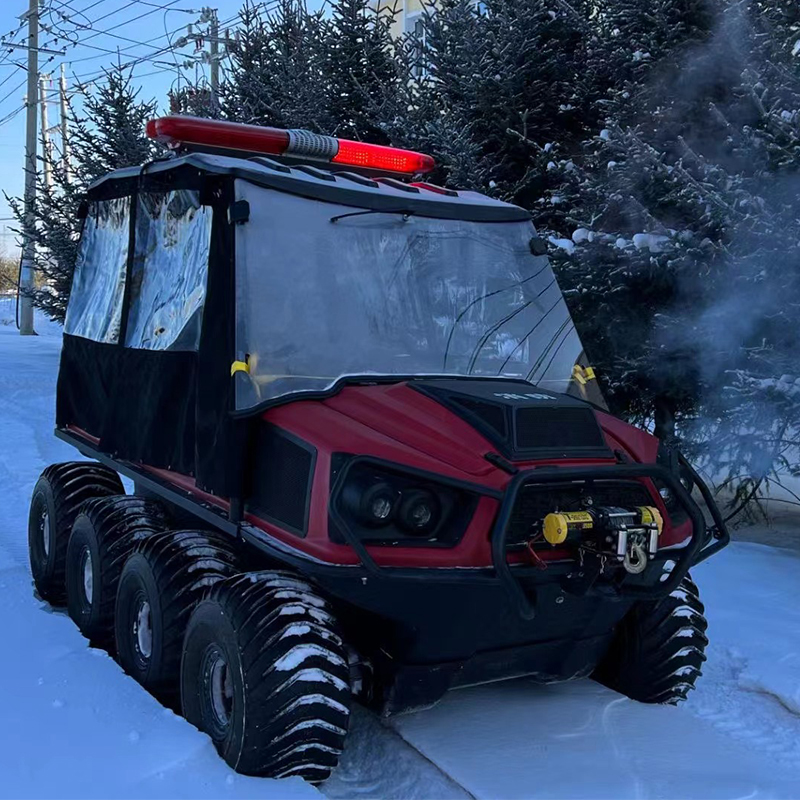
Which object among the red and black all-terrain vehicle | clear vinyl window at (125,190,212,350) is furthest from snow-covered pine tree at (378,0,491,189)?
clear vinyl window at (125,190,212,350)

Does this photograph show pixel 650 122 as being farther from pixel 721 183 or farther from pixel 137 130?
pixel 137 130

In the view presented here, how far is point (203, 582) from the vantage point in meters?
3.62

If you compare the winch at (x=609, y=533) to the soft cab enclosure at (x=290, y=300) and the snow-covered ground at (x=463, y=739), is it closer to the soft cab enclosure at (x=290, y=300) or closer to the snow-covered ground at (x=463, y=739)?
the snow-covered ground at (x=463, y=739)

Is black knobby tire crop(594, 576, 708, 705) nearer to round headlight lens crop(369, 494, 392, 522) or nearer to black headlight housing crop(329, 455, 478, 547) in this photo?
black headlight housing crop(329, 455, 478, 547)

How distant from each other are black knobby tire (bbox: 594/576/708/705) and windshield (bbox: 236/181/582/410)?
108cm

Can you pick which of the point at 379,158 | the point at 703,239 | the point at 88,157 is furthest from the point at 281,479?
the point at 88,157

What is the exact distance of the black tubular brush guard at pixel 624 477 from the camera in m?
2.86

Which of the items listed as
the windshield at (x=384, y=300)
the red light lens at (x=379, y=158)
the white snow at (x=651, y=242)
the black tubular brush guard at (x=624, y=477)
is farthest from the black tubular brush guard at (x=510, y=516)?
the white snow at (x=651, y=242)

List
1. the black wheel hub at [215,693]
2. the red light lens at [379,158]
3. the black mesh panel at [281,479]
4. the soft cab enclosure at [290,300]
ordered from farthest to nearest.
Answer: the red light lens at [379,158] < the soft cab enclosure at [290,300] < the black wheel hub at [215,693] < the black mesh panel at [281,479]

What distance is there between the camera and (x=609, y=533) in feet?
9.89

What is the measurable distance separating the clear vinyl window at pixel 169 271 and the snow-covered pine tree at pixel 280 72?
22.2 feet

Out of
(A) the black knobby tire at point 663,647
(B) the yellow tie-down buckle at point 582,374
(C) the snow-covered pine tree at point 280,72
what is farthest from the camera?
(C) the snow-covered pine tree at point 280,72

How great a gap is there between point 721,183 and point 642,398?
2.17 meters

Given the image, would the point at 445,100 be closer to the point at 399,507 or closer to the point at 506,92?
the point at 506,92
